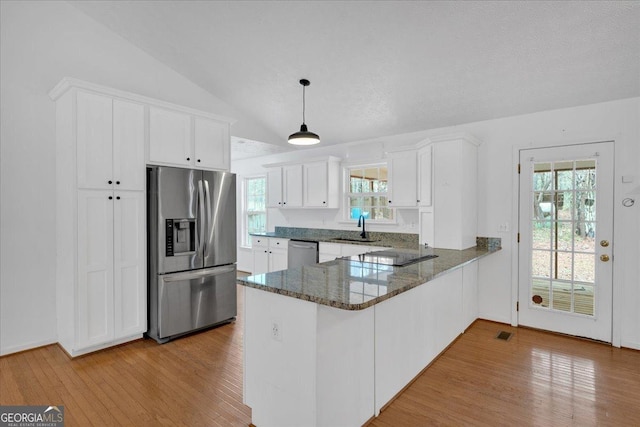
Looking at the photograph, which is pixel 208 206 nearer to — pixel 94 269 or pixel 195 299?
pixel 195 299

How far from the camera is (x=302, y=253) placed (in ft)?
15.9

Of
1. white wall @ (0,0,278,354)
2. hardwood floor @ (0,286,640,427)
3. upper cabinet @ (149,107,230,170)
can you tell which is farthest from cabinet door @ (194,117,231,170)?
hardwood floor @ (0,286,640,427)

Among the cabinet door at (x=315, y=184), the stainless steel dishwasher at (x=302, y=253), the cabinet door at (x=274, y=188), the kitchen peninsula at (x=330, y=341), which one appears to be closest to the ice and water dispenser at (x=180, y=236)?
the kitchen peninsula at (x=330, y=341)

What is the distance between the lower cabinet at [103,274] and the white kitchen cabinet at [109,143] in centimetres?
12

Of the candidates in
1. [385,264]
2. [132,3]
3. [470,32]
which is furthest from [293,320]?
[132,3]

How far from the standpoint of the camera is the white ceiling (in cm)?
247

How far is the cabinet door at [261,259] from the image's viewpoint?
215 inches

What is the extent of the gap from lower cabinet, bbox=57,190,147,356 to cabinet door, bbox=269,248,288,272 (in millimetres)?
2233

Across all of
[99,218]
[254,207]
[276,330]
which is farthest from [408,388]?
[254,207]

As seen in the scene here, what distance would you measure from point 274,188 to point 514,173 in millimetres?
3714

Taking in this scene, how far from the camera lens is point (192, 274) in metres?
3.43

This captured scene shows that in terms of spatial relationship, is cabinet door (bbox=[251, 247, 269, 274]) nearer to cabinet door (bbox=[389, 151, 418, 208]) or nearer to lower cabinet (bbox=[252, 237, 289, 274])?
lower cabinet (bbox=[252, 237, 289, 274])

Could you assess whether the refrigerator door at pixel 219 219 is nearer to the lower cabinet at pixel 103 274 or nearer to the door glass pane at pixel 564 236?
the lower cabinet at pixel 103 274

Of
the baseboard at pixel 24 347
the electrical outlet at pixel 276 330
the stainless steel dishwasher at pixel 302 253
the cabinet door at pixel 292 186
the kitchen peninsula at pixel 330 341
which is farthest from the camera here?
the cabinet door at pixel 292 186
